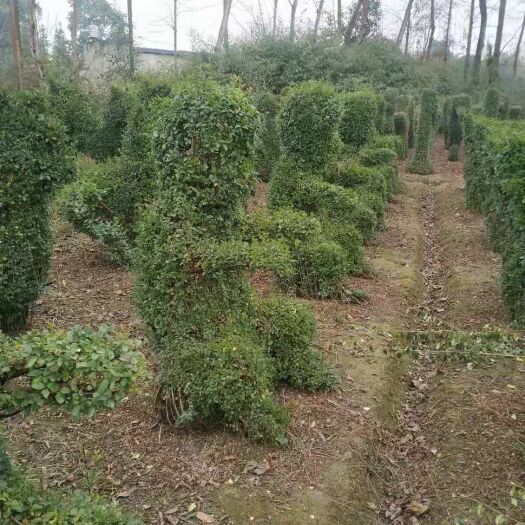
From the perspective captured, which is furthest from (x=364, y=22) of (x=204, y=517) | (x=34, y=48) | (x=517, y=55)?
(x=204, y=517)

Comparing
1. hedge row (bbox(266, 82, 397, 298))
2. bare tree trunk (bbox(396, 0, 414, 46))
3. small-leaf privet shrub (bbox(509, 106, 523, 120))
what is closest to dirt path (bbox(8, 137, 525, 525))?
hedge row (bbox(266, 82, 397, 298))

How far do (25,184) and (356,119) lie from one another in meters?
8.51

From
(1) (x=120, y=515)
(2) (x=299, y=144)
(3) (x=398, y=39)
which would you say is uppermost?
(3) (x=398, y=39)

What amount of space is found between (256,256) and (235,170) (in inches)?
29.1

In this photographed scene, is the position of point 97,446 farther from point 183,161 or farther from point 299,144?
point 299,144

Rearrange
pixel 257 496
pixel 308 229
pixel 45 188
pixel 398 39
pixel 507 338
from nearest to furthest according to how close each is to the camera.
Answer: pixel 257 496 < pixel 507 338 < pixel 308 229 < pixel 45 188 < pixel 398 39

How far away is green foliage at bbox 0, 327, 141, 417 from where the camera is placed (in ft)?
9.78

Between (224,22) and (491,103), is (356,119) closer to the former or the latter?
(491,103)

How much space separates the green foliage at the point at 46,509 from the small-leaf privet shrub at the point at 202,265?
1335 millimetres

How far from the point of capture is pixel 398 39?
1393 inches

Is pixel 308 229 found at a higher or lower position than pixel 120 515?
higher

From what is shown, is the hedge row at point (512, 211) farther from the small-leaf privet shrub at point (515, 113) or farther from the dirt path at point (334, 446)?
the small-leaf privet shrub at point (515, 113)

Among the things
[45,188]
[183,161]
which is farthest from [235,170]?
[45,188]

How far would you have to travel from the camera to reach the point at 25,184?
5879mm
